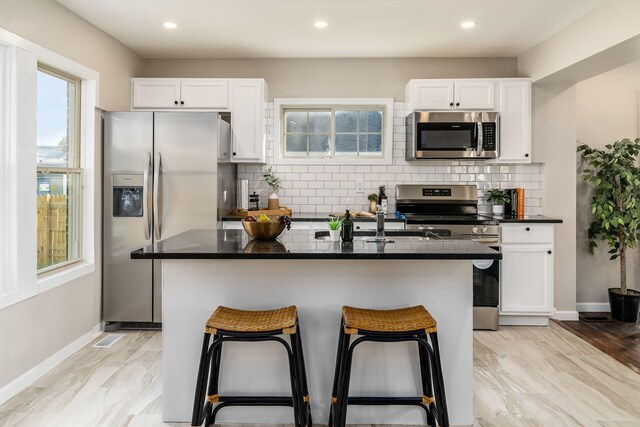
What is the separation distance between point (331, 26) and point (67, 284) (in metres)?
2.98

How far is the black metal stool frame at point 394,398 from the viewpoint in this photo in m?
2.11

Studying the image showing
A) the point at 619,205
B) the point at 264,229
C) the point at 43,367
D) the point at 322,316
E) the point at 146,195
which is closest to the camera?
the point at 322,316

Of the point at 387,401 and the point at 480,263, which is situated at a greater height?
the point at 480,263

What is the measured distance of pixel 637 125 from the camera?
483cm

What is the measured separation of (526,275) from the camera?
4.31 metres

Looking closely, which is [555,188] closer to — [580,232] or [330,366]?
[580,232]

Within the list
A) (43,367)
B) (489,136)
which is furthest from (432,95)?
(43,367)

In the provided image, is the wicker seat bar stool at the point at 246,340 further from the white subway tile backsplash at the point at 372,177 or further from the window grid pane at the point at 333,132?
the window grid pane at the point at 333,132

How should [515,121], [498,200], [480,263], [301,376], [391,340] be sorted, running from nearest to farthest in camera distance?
[391,340], [301,376], [480,263], [515,121], [498,200]

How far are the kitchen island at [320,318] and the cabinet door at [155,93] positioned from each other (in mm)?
2576

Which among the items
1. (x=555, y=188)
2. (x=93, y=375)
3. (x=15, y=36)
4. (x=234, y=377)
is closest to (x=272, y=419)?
(x=234, y=377)

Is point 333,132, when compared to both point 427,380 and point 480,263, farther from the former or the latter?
point 427,380

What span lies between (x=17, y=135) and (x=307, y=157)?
275 centimetres

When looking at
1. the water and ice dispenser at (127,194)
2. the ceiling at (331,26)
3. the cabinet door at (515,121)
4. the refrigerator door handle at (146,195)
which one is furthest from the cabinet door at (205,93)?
the cabinet door at (515,121)
